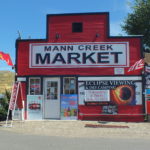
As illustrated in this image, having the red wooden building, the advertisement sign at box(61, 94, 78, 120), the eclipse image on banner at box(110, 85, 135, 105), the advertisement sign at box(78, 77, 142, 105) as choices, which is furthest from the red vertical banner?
the eclipse image on banner at box(110, 85, 135, 105)

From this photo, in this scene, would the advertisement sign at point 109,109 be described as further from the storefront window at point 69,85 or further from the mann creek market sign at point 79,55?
the mann creek market sign at point 79,55

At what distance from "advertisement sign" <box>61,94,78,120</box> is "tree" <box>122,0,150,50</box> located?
807 inches

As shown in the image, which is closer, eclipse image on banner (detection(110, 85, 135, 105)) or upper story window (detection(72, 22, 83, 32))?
eclipse image on banner (detection(110, 85, 135, 105))

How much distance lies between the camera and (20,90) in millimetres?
16844

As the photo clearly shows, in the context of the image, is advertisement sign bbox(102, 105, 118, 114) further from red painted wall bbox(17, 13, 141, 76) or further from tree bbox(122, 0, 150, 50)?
tree bbox(122, 0, 150, 50)

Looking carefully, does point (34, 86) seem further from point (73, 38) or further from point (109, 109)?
point (109, 109)

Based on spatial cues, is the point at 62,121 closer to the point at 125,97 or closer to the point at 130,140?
the point at 125,97

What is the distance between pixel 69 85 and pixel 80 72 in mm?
930

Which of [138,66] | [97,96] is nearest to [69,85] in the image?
[97,96]

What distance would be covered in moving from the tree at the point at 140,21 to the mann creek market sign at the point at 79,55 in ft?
62.8

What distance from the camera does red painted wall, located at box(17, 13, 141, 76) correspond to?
17188mm

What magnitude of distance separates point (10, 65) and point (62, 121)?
4.03 metres

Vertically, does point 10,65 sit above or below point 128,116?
above

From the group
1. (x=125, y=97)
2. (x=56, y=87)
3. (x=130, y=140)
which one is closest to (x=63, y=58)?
(x=56, y=87)
